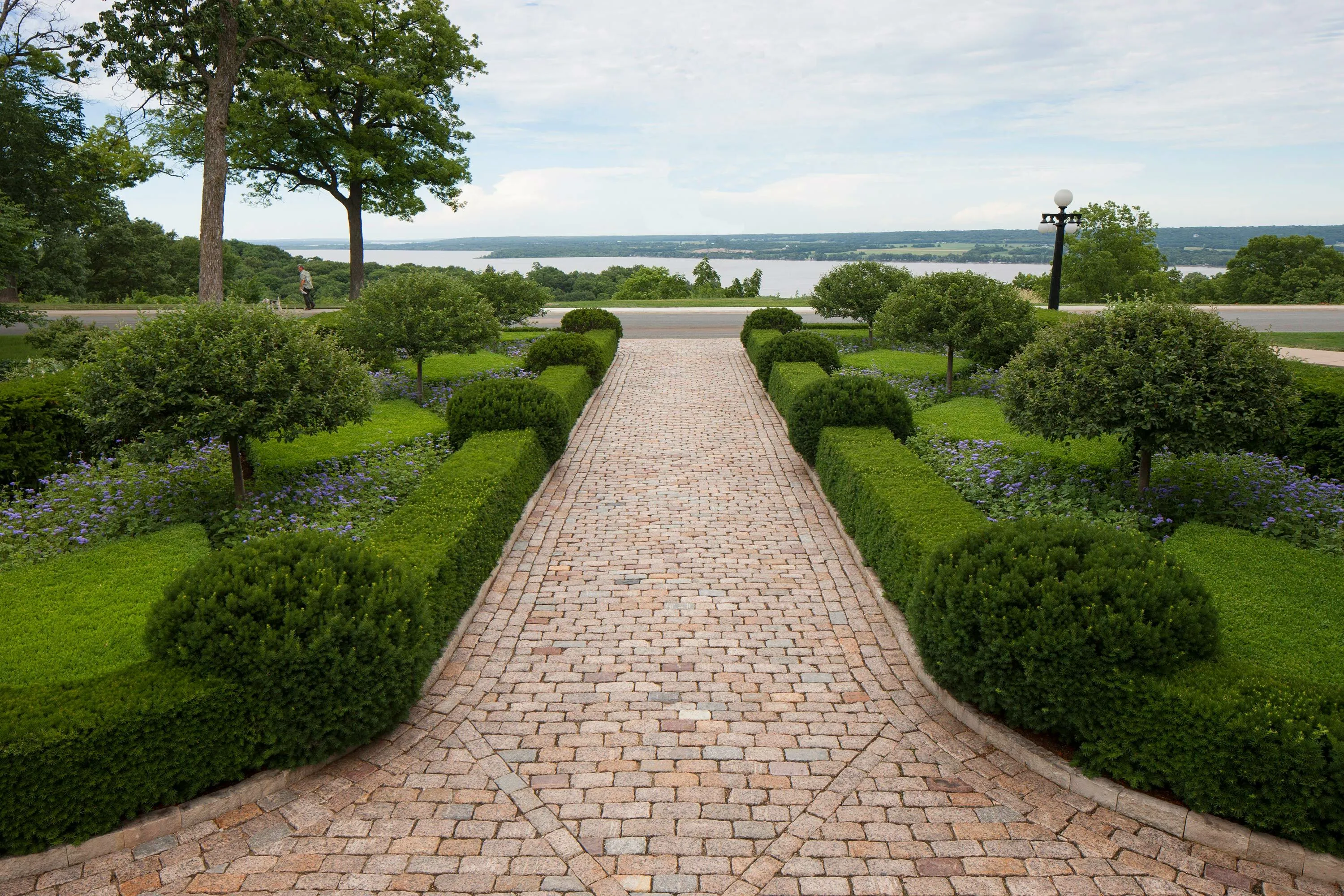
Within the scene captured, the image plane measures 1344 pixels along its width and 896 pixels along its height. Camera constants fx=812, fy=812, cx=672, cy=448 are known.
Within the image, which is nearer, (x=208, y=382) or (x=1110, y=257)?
(x=208, y=382)

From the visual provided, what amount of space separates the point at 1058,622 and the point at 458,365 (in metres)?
14.2

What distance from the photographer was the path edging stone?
3955 mm

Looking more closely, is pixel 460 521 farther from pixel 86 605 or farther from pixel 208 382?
pixel 208 382

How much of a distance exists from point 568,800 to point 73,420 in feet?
28.5

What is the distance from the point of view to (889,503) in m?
7.23

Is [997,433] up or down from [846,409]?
down

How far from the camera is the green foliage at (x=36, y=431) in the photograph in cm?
905

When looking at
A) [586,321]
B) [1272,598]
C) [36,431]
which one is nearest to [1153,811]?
[1272,598]

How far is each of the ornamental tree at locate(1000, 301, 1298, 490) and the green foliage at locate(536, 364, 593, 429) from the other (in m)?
6.54

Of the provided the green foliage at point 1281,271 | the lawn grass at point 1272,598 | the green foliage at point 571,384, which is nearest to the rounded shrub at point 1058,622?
the lawn grass at point 1272,598

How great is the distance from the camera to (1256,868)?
13.1ft

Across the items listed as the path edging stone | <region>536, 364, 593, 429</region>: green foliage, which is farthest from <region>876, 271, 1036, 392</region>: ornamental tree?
the path edging stone

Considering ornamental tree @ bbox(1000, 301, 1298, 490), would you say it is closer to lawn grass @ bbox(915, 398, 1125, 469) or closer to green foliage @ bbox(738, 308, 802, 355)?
lawn grass @ bbox(915, 398, 1125, 469)

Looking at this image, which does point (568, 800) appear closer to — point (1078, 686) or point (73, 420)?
point (1078, 686)
